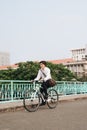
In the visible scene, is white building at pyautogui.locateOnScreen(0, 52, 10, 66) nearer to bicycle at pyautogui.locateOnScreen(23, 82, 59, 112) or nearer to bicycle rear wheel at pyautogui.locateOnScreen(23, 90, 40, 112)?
bicycle at pyautogui.locateOnScreen(23, 82, 59, 112)

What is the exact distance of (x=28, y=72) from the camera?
48750 mm

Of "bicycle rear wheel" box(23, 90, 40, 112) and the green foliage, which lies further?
the green foliage

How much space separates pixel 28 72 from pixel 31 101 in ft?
134

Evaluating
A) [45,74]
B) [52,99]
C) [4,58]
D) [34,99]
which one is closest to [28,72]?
[52,99]

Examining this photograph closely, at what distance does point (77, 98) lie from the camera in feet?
45.3

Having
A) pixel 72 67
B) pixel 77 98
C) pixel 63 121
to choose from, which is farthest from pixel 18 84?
pixel 72 67

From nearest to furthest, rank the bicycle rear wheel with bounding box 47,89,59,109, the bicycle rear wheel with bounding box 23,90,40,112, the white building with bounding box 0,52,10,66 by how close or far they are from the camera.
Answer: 1. the bicycle rear wheel with bounding box 23,90,40,112
2. the bicycle rear wheel with bounding box 47,89,59,109
3. the white building with bounding box 0,52,10,66

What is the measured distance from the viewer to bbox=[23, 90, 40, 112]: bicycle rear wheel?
7.96 meters

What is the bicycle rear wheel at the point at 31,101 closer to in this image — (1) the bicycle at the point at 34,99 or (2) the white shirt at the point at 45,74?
(1) the bicycle at the point at 34,99

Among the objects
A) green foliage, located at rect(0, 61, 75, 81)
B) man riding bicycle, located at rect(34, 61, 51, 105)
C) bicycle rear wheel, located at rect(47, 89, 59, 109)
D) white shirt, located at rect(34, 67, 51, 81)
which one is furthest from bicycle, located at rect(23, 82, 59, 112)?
green foliage, located at rect(0, 61, 75, 81)

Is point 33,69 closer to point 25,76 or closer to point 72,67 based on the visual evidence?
point 25,76

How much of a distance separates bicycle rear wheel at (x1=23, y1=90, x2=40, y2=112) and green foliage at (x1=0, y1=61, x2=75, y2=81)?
40164mm

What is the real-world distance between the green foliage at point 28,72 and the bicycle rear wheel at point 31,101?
132ft

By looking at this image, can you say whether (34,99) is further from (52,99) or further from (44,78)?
(52,99)
